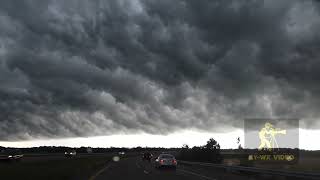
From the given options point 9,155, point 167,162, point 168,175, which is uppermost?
point 9,155

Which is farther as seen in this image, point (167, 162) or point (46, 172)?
point (167, 162)

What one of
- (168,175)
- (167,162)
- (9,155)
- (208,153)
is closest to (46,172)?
(168,175)

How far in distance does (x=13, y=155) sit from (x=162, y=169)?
30.3 metres

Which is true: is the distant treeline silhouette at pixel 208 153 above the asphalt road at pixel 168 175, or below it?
above

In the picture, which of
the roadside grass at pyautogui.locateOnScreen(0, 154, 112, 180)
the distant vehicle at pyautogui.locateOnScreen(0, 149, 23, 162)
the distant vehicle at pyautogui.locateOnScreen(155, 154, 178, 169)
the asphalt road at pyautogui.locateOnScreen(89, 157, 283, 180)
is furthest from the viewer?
the distant vehicle at pyautogui.locateOnScreen(0, 149, 23, 162)

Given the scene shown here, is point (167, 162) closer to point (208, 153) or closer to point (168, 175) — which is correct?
point (168, 175)

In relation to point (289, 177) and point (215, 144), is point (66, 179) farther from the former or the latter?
point (215, 144)

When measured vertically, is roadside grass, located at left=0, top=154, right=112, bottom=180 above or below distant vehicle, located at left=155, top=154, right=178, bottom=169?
below

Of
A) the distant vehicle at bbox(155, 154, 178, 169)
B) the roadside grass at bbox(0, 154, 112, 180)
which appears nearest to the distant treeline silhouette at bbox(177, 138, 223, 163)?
the distant vehicle at bbox(155, 154, 178, 169)

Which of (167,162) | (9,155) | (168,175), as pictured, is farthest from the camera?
(9,155)

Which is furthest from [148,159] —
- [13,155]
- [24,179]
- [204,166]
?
[24,179]

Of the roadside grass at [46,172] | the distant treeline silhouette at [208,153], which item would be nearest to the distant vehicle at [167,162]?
the roadside grass at [46,172]

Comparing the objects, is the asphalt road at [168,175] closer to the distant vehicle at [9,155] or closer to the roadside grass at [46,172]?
the roadside grass at [46,172]

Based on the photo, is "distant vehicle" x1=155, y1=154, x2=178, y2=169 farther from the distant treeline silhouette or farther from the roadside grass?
the distant treeline silhouette
